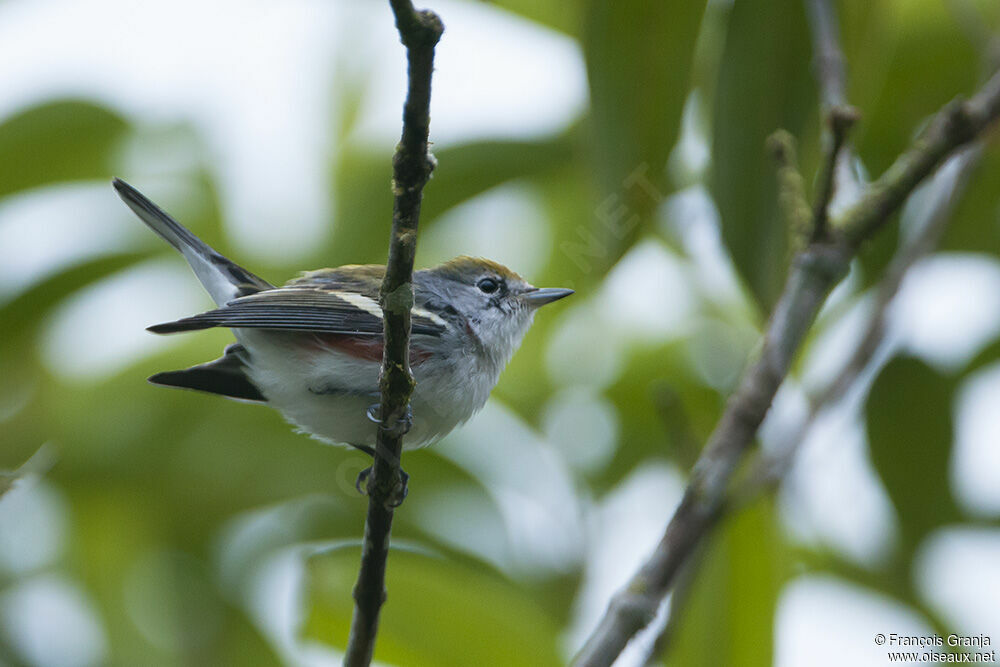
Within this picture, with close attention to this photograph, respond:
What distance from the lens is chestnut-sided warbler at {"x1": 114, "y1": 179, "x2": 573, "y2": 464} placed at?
3070mm

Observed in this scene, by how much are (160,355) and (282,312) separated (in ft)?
2.04

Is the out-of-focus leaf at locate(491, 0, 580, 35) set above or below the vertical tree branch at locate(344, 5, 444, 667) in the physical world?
above

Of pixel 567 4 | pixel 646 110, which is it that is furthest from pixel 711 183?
pixel 567 4

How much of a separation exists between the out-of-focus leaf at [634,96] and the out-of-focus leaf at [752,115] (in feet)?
0.45

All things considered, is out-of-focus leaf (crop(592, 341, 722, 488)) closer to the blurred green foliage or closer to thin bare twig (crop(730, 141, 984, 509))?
the blurred green foliage

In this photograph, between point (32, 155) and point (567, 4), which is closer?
point (567, 4)

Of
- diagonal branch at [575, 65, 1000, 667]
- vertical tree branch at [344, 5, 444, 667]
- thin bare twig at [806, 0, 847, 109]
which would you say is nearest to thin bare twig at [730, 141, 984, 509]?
diagonal branch at [575, 65, 1000, 667]

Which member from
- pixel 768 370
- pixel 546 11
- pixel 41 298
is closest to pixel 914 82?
pixel 546 11

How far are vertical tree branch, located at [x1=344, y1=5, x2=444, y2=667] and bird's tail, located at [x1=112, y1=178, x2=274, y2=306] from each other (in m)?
1.24

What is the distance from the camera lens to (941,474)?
3166mm

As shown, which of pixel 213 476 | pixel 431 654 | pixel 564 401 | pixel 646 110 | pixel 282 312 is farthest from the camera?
pixel 564 401

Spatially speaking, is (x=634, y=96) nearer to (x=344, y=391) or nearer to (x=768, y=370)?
(x=768, y=370)

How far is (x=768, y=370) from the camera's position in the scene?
2094 millimetres

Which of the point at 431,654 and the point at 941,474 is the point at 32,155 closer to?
the point at 431,654
